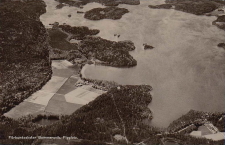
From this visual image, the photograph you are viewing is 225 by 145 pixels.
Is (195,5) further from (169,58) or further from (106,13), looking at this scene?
(169,58)

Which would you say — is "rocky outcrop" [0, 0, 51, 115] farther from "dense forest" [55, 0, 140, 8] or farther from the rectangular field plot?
"dense forest" [55, 0, 140, 8]

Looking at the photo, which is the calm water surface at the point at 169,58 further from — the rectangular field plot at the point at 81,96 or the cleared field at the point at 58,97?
the rectangular field plot at the point at 81,96

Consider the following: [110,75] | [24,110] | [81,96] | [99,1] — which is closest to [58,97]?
[81,96]

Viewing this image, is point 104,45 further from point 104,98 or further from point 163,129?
point 163,129

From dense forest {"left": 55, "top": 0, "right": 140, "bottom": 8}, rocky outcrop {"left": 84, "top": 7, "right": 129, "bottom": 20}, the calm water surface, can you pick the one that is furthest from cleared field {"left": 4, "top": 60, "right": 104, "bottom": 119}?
dense forest {"left": 55, "top": 0, "right": 140, "bottom": 8}

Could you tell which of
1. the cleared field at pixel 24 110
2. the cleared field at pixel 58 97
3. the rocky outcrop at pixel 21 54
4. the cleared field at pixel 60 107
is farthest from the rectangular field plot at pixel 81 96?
the rocky outcrop at pixel 21 54
